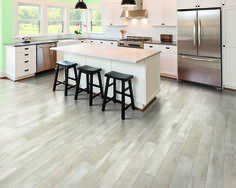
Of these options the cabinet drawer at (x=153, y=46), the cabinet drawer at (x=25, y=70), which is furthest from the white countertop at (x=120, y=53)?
the cabinet drawer at (x=25, y=70)

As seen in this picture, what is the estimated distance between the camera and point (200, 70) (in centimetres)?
465

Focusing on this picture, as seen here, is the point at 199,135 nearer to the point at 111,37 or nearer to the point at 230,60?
the point at 230,60

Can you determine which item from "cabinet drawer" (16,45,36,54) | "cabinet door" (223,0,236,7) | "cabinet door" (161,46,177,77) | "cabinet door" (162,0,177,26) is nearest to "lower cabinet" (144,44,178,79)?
"cabinet door" (161,46,177,77)

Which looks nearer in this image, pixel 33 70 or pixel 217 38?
pixel 217 38

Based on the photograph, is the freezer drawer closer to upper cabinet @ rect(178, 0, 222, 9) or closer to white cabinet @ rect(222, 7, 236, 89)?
white cabinet @ rect(222, 7, 236, 89)

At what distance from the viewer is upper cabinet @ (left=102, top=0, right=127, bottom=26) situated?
668cm

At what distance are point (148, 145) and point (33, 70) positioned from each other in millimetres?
4379

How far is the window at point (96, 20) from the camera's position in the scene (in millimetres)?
7650

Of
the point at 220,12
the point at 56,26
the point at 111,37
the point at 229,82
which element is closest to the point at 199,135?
the point at 229,82

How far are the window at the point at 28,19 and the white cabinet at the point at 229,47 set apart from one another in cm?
526

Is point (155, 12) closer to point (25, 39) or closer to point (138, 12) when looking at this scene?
point (138, 12)

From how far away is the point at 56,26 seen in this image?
22.6ft

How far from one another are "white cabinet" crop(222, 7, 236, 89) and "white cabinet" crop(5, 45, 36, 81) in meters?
4.77

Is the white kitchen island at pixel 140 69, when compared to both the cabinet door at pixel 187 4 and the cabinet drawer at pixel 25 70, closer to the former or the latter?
the cabinet door at pixel 187 4
